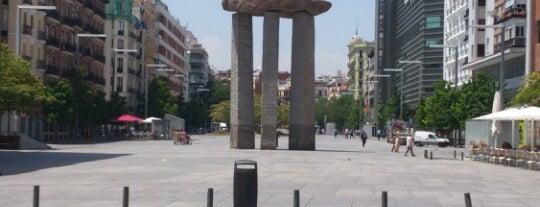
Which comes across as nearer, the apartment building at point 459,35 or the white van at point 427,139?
the white van at point 427,139

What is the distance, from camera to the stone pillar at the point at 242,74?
183 feet

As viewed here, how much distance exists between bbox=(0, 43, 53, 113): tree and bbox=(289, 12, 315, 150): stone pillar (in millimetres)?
14731

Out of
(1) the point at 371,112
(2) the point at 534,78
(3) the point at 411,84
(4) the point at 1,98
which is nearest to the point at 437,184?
(2) the point at 534,78

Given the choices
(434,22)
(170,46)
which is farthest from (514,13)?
(170,46)

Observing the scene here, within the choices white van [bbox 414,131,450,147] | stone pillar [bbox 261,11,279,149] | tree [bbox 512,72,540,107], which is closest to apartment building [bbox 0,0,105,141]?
stone pillar [bbox 261,11,279,149]

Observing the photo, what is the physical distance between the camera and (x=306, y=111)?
56.4m

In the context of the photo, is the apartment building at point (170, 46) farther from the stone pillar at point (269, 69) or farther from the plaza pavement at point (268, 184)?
the plaza pavement at point (268, 184)

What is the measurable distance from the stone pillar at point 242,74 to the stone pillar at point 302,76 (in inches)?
100

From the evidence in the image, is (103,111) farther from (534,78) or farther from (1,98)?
(534,78)

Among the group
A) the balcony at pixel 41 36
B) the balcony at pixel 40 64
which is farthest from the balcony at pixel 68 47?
the balcony at pixel 41 36

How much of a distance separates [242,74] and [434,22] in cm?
6629

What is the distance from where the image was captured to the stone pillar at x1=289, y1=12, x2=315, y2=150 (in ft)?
183

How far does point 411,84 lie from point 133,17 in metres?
38.6

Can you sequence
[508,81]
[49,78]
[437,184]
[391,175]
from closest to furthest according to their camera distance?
[437,184], [391,175], [508,81], [49,78]
